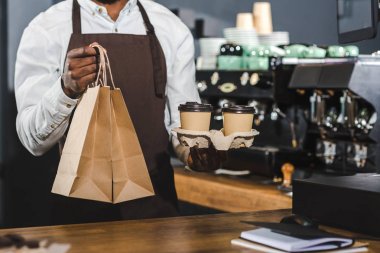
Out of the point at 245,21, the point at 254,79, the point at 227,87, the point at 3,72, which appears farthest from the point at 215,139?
the point at 245,21

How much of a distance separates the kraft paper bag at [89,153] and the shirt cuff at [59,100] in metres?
0.18

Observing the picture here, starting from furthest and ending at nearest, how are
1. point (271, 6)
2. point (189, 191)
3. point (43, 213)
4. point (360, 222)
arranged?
point (271, 6), point (189, 191), point (43, 213), point (360, 222)

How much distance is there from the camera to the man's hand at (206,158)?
7.99 ft

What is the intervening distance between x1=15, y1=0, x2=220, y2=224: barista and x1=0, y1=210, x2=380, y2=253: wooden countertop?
0.43 meters

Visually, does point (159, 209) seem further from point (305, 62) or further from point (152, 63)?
point (305, 62)

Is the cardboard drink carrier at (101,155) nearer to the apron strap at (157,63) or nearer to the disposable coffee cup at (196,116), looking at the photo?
the disposable coffee cup at (196,116)

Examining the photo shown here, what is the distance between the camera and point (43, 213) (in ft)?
12.9

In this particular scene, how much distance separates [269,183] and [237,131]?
1.95 meters

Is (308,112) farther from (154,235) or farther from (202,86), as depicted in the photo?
(154,235)

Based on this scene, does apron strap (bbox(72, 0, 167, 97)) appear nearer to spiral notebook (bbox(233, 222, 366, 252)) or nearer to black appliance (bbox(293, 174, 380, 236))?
black appliance (bbox(293, 174, 380, 236))

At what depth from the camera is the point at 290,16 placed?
5.39 m

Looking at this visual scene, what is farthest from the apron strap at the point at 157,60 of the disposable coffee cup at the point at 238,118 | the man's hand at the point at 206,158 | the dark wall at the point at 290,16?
the dark wall at the point at 290,16

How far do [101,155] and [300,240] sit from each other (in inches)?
24.8

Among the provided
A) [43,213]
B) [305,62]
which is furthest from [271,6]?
[43,213]
